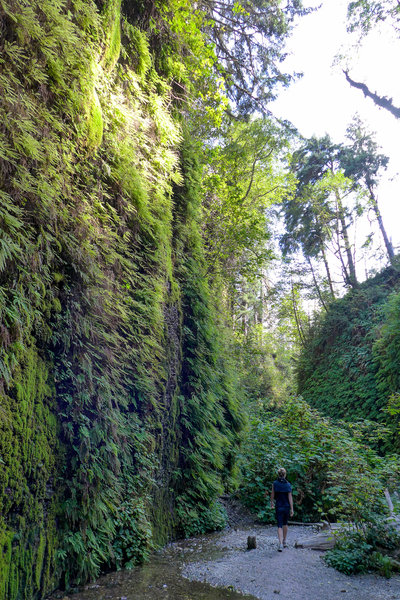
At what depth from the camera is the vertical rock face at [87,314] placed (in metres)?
3.61

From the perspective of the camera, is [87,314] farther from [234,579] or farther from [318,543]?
[318,543]

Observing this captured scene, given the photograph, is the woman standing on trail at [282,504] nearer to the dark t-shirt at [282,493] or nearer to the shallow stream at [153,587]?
the dark t-shirt at [282,493]

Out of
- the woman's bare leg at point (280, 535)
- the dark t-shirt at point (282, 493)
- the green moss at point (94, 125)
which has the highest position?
the green moss at point (94, 125)

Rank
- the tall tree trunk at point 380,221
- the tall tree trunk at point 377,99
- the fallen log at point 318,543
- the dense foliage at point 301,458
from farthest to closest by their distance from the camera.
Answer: the tall tree trunk at point 380,221 < the tall tree trunk at point 377,99 < the dense foliage at point 301,458 < the fallen log at point 318,543

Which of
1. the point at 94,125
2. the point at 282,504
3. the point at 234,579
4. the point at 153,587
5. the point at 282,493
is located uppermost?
the point at 94,125

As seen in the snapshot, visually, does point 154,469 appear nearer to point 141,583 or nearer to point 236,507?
point 141,583

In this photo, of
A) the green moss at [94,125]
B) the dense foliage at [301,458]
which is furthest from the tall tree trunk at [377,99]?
the green moss at [94,125]

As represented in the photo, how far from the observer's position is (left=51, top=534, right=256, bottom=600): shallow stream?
391 cm

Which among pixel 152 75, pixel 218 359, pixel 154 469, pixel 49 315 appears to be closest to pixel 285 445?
pixel 218 359

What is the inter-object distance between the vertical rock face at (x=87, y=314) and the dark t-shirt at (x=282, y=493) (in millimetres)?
1375

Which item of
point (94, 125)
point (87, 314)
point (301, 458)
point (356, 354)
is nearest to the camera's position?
point (87, 314)

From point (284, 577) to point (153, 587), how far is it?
1927 millimetres

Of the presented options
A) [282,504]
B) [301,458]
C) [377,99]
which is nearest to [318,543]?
[282,504]

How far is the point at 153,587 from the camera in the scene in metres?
4.22
